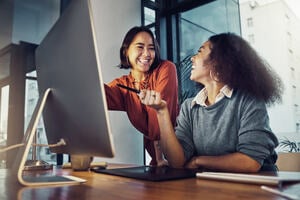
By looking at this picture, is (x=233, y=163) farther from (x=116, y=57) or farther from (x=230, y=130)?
(x=116, y=57)

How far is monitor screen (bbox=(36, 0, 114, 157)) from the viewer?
2.02 feet

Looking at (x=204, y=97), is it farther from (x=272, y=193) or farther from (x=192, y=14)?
(x=192, y=14)

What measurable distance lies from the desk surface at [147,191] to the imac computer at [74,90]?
9cm

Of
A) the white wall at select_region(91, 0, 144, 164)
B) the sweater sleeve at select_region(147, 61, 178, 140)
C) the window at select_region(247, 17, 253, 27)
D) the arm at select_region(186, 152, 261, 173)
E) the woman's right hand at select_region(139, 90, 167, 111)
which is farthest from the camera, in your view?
the window at select_region(247, 17, 253, 27)

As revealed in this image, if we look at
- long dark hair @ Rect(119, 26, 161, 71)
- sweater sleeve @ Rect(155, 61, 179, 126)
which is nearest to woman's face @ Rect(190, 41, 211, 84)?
sweater sleeve @ Rect(155, 61, 179, 126)

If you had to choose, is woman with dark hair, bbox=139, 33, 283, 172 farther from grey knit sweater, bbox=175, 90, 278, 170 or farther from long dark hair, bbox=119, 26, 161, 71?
long dark hair, bbox=119, 26, 161, 71

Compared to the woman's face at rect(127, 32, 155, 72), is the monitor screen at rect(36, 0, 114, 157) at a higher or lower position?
lower

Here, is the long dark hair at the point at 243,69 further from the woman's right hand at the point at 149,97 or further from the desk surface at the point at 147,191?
the desk surface at the point at 147,191

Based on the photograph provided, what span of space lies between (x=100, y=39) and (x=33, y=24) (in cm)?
62

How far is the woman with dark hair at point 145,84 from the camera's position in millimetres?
2070

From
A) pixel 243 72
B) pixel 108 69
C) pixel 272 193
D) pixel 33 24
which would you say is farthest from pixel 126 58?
pixel 272 193

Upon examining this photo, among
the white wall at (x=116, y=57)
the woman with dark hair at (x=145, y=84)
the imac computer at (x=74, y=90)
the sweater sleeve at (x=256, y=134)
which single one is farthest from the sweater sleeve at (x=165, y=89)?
the imac computer at (x=74, y=90)

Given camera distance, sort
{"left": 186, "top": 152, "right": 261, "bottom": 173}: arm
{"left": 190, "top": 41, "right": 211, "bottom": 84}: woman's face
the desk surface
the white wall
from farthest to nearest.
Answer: the white wall → {"left": 190, "top": 41, "right": 211, "bottom": 84}: woman's face → {"left": 186, "top": 152, "right": 261, "bottom": 173}: arm → the desk surface

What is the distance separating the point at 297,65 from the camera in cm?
264
